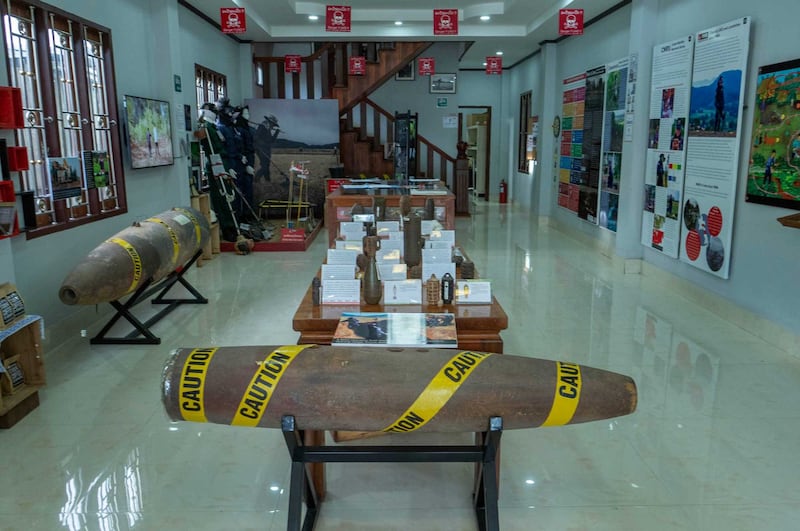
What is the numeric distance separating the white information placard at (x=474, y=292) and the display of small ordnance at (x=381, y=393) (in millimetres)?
1056

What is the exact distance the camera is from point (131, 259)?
447 centimetres

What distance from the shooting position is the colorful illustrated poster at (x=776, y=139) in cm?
436

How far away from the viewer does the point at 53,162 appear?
4629 mm

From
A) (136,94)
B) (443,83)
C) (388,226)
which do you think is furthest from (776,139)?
(443,83)

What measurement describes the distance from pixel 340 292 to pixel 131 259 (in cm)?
223

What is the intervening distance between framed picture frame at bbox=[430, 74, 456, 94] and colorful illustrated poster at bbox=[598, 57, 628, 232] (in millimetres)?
4872

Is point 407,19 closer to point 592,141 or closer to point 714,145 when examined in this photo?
point 592,141

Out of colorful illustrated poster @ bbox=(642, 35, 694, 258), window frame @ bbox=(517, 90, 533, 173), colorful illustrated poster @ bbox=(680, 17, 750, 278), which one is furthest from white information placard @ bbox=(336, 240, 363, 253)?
window frame @ bbox=(517, 90, 533, 173)

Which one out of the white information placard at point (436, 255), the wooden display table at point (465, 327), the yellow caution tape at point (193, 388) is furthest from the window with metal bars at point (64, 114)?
the yellow caution tape at point (193, 388)

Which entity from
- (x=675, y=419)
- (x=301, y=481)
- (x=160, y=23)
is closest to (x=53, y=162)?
(x=160, y=23)

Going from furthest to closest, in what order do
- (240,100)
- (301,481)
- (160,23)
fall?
1. (240,100)
2. (160,23)
3. (301,481)

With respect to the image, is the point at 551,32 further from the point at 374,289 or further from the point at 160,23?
the point at 374,289

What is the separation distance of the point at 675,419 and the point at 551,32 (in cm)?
793

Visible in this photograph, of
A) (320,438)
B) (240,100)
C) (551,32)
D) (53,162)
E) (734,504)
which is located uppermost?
(551,32)
